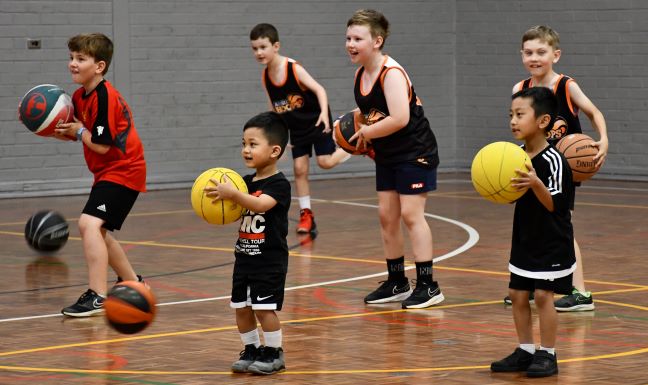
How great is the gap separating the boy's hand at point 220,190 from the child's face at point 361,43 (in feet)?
8.33

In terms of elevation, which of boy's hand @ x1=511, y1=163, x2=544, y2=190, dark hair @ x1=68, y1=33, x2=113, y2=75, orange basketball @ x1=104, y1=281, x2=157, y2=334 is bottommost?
orange basketball @ x1=104, y1=281, x2=157, y2=334

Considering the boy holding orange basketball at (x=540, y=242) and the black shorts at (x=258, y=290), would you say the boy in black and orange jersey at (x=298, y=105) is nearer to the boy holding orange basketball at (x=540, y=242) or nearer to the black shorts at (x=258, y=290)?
the black shorts at (x=258, y=290)

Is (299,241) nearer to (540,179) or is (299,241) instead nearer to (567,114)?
(567,114)

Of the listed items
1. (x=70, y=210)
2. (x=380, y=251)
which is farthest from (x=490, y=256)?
(x=70, y=210)

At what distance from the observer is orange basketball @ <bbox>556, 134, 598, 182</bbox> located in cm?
834

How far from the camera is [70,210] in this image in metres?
15.2

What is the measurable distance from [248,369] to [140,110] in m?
11.3

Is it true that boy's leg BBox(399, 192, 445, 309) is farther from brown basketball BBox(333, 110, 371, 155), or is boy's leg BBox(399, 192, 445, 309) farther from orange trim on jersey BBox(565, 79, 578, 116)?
Result: orange trim on jersey BBox(565, 79, 578, 116)

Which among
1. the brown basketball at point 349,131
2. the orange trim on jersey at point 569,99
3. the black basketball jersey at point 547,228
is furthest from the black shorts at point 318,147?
the black basketball jersey at point 547,228

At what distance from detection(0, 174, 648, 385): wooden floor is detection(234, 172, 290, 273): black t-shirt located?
1.94 ft

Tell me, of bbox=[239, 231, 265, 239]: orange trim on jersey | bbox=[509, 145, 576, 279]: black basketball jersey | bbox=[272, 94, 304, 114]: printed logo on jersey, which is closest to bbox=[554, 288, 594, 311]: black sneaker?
bbox=[509, 145, 576, 279]: black basketball jersey

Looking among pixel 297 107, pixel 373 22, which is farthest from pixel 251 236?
pixel 297 107

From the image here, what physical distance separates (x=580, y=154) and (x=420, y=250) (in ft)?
4.39

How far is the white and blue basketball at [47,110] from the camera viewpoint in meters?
8.73
